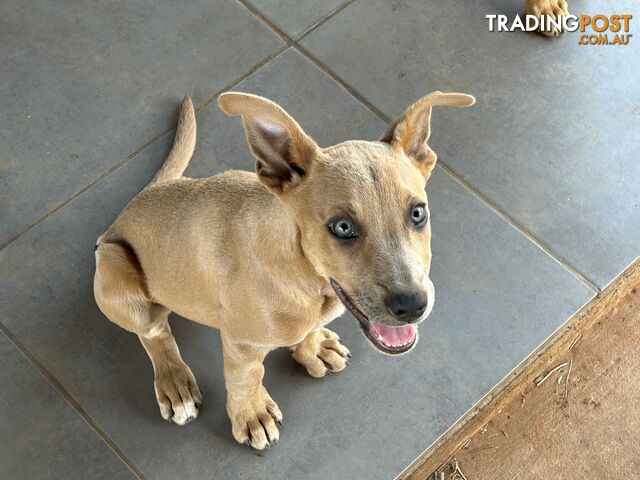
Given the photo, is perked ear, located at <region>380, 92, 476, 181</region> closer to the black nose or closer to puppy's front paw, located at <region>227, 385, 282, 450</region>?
the black nose

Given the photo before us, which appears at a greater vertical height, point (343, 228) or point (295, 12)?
point (343, 228)

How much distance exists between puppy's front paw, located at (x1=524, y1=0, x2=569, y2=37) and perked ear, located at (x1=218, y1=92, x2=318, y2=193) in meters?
2.61

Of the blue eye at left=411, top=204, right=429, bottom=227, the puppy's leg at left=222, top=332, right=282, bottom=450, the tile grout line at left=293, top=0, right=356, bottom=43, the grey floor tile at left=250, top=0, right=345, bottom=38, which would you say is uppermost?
the blue eye at left=411, top=204, right=429, bottom=227

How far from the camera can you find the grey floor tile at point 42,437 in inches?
142

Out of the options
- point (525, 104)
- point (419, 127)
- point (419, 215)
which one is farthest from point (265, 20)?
point (419, 215)

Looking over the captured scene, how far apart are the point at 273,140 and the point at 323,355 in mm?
1361

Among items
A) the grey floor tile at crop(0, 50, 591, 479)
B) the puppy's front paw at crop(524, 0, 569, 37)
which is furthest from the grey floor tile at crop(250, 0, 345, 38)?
the puppy's front paw at crop(524, 0, 569, 37)

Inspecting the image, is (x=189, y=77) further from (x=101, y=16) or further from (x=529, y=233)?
(x=529, y=233)

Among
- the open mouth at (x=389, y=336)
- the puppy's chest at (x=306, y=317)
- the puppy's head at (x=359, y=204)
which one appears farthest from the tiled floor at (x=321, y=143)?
the puppy's head at (x=359, y=204)

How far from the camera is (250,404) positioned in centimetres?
356

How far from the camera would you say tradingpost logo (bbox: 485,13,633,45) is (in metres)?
4.83

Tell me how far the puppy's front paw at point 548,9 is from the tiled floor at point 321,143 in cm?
8

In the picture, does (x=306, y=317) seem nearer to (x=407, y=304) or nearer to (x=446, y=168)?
(x=407, y=304)

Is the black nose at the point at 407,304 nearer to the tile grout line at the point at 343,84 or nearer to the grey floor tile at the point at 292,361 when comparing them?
the grey floor tile at the point at 292,361
